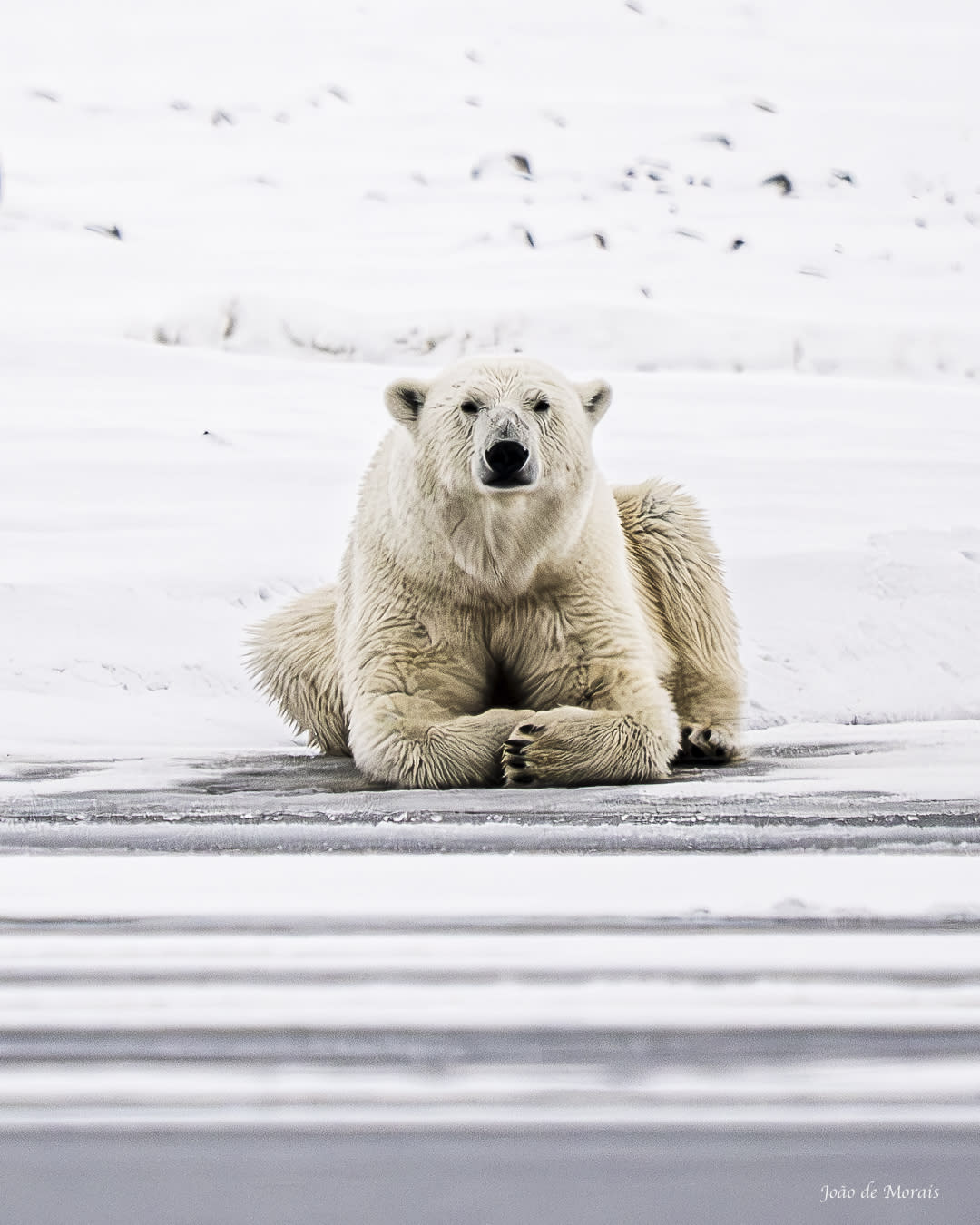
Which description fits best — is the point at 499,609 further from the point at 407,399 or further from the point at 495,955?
the point at 495,955

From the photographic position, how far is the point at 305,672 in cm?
255

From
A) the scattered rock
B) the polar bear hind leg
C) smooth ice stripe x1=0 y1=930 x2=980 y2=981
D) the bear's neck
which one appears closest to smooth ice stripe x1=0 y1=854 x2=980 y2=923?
smooth ice stripe x1=0 y1=930 x2=980 y2=981

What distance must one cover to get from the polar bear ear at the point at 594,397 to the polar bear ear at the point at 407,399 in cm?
24

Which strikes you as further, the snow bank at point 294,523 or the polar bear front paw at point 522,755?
the snow bank at point 294,523

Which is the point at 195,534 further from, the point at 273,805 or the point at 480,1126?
the point at 480,1126

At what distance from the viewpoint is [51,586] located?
329 centimetres

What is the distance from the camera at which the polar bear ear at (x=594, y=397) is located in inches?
88.9

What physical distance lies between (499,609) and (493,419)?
351 mm

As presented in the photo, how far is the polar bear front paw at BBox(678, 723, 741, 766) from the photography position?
2.35m

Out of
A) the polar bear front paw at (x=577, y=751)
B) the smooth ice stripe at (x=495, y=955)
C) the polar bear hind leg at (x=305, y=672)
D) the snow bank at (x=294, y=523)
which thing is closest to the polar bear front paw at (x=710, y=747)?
the polar bear front paw at (x=577, y=751)

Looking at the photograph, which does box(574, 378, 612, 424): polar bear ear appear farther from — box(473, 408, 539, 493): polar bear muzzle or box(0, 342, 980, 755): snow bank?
box(0, 342, 980, 755): snow bank

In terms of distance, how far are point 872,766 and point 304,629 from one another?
3.47 ft

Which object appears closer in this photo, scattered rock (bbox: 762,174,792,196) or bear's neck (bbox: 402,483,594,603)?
bear's neck (bbox: 402,483,594,603)

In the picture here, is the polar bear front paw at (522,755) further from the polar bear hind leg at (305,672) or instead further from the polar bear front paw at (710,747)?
the polar bear hind leg at (305,672)
